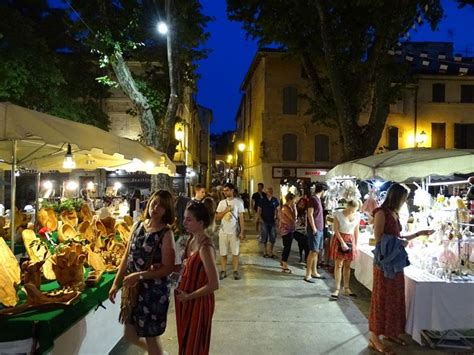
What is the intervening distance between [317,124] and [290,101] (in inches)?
82.3

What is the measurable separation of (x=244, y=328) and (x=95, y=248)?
86.8 inches

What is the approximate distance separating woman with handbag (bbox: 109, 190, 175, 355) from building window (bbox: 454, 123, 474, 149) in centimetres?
2635

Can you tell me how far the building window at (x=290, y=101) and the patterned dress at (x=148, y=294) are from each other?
22.6 m

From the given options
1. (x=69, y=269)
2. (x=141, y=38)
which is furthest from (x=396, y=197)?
(x=141, y=38)

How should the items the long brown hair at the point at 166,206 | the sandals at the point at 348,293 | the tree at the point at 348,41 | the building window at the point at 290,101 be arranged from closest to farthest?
the long brown hair at the point at 166,206 < the sandals at the point at 348,293 < the tree at the point at 348,41 < the building window at the point at 290,101

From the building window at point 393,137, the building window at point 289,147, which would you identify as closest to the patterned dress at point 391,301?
the building window at point 289,147

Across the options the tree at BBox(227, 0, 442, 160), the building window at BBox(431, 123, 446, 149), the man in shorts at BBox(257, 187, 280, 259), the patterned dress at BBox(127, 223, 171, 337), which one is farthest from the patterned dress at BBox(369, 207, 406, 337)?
the building window at BBox(431, 123, 446, 149)

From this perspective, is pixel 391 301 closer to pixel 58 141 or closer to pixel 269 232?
pixel 58 141

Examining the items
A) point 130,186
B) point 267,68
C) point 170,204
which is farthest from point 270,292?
point 267,68

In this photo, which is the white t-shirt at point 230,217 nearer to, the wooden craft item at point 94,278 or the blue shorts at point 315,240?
the blue shorts at point 315,240

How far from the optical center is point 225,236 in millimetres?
8273

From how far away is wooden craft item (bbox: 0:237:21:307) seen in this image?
3285mm

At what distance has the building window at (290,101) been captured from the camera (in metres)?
25.4

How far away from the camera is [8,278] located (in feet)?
11.1
